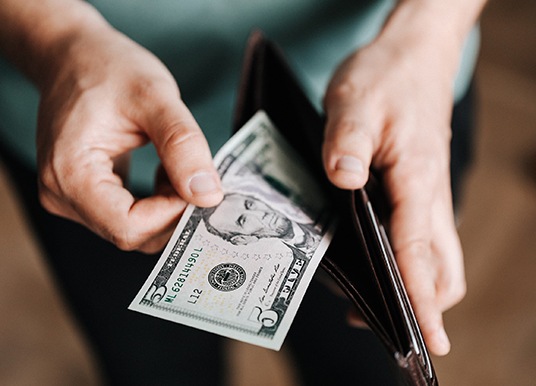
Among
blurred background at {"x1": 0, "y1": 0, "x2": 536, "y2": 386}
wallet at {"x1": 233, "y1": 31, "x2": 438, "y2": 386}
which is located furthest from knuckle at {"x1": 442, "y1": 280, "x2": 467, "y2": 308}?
blurred background at {"x1": 0, "y1": 0, "x2": 536, "y2": 386}

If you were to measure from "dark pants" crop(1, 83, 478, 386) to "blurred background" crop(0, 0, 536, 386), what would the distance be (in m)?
0.39

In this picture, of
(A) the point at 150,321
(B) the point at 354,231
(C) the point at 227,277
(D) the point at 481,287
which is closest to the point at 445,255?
(B) the point at 354,231

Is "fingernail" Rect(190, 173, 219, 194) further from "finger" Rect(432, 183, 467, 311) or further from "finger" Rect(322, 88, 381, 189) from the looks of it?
"finger" Rect(432, 183, 467, 311)

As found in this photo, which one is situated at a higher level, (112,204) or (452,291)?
(112,204)

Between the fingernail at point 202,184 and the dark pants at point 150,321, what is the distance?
1.08 feet

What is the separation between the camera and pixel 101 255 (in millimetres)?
947

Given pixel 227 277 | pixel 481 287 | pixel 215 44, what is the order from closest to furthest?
pixel 227 277, pixel 215 44, pixel 481 287

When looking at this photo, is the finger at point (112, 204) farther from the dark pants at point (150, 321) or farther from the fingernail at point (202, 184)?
the dark pants at point (150, 321)

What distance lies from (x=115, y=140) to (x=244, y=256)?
188 millimetres

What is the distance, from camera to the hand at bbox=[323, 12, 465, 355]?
2.11 ft

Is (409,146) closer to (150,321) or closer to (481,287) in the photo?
(150,321)

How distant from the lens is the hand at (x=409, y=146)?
64 centimetres

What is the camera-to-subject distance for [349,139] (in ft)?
2.13

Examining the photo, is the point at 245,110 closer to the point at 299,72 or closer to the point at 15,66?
the point at 299,72
